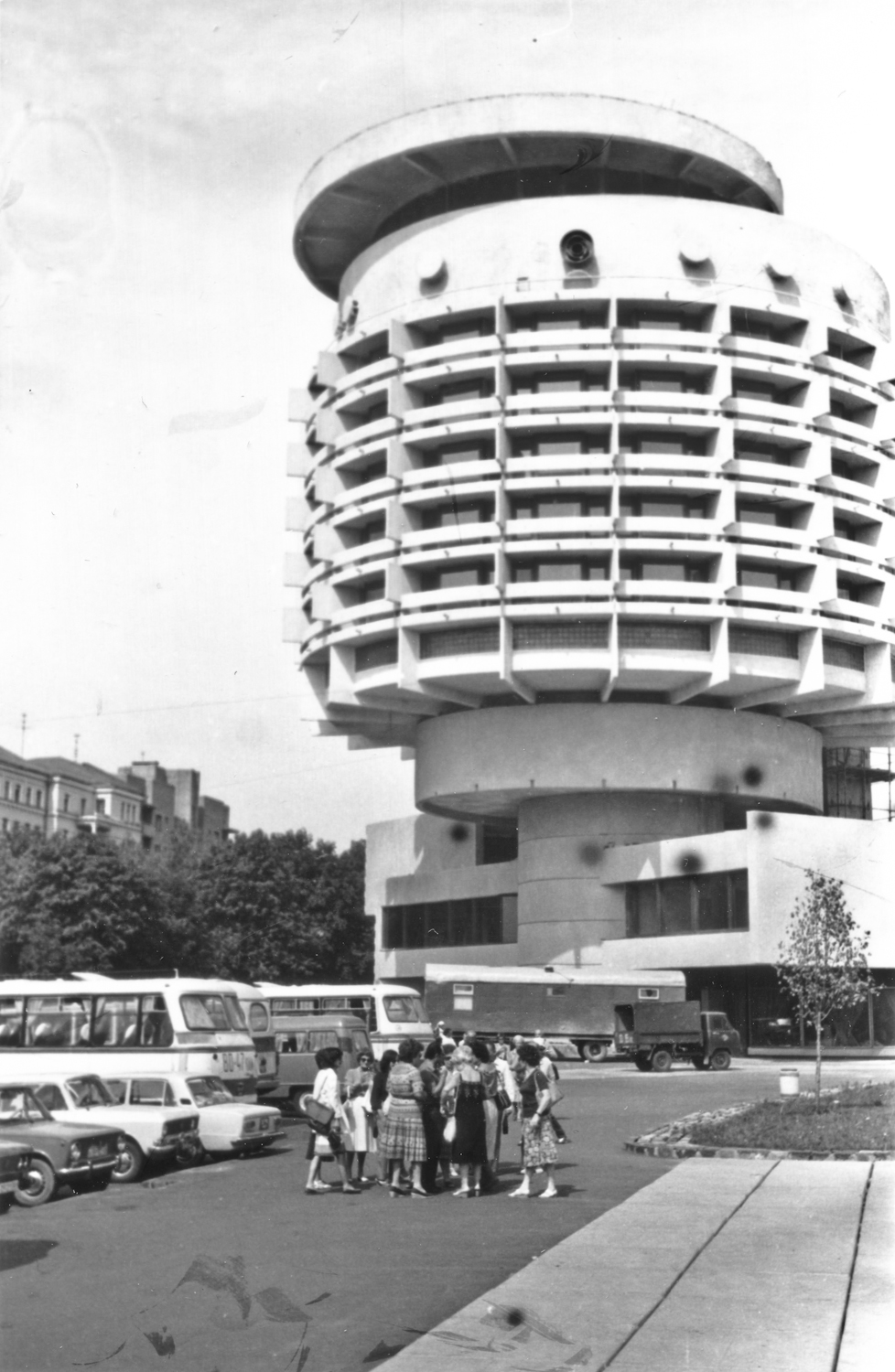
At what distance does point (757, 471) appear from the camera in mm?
61281

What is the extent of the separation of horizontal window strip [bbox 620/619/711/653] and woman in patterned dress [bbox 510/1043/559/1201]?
4396 centimetres

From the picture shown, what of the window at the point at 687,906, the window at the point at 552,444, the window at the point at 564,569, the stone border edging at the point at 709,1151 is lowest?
the stone border edging at the point at 709,1151

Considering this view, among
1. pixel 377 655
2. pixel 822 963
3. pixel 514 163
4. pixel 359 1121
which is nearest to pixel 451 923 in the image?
pixel 377 655

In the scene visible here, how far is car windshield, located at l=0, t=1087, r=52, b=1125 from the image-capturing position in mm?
19062

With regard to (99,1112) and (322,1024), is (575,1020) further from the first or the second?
(99,1112)

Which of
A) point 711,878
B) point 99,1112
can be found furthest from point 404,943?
point 99,1112

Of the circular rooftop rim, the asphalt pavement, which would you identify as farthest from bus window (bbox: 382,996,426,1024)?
the circular rooftop rim

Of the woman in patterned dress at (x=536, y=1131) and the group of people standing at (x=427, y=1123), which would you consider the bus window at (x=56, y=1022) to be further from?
the woman in patterned dress at (x=536, y=1131)

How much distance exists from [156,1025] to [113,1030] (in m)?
0.73

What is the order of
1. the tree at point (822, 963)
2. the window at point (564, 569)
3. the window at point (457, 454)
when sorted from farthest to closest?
1. the window at point (457, 454)
2. the window at point (564, 569)
3. the tree at point (822, 963)

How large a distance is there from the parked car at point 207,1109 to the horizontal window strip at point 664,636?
40.2 m

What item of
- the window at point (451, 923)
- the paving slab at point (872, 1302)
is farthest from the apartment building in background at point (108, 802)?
the paving slab at point (872, 1302)

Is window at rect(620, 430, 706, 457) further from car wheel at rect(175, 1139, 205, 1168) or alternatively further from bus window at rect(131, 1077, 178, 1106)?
car wheel at rect(175, 1139, 205, 1168)

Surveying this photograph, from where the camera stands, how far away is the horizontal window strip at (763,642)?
61719 mm
